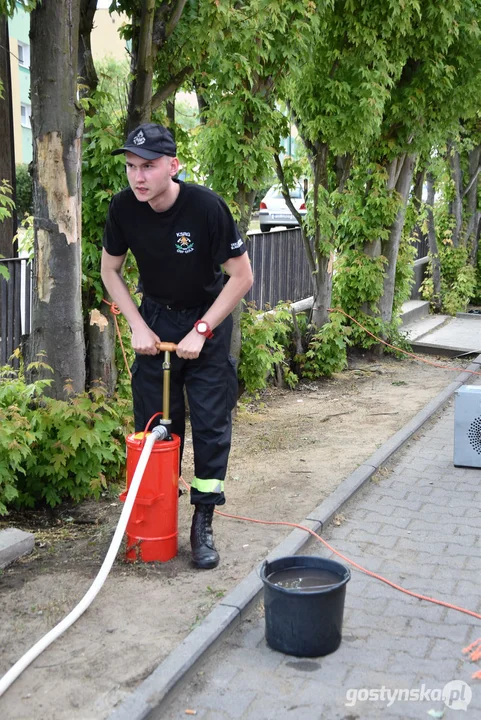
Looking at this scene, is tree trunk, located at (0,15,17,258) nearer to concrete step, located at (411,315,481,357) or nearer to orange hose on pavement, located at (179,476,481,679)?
concrete step, located at (411,315,481,357)

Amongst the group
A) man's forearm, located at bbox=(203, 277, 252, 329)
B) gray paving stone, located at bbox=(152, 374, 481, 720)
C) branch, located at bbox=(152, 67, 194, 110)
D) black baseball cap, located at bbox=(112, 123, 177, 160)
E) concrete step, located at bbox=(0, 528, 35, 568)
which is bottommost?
gray paving stone, located at bbox=(152, 374, 481, 720)

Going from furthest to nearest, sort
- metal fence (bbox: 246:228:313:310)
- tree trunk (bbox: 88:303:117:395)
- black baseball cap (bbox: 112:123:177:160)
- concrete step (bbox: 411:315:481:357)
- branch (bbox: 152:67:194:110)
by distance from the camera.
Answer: concrete step (bbox: 411:315:481:357), metal fence (bbox: 246:228:313:310), branch (bbox: 152:67:194:110), tree trunk (bbox: 88:303:117:395), black baseball cap (bbox: 112:123:177:160)

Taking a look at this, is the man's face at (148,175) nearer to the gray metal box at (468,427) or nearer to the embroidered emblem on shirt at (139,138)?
the embroidered emblem on shirt at (139,138)

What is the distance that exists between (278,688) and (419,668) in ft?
2.09

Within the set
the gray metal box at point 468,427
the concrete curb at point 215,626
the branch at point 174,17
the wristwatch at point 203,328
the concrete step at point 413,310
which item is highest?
the branch at point 174,17

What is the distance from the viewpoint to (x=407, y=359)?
490 inches

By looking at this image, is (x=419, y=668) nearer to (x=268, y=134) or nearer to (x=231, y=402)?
(x=231, y=402)

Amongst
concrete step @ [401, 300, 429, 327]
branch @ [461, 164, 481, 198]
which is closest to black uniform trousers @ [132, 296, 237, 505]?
concrete step @ [401, 300, 429, 327]

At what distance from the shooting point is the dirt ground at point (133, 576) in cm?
356

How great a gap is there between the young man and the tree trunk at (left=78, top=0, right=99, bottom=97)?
173 cm

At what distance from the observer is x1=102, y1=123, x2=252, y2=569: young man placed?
179 inches

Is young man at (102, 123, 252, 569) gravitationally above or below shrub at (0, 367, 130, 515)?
above

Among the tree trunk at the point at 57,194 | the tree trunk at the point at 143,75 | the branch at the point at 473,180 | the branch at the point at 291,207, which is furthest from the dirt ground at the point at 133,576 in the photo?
the branch at the point at 473,180

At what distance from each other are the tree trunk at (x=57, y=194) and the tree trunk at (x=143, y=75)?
0.67 meters
